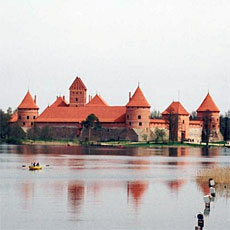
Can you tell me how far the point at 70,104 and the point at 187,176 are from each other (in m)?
71.1

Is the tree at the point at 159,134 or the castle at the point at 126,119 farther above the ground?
the castle at the point at 126,119

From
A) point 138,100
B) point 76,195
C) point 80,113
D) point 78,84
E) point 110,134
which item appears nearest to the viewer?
point 76,195

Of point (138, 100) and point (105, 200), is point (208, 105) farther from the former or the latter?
point (105, 200)

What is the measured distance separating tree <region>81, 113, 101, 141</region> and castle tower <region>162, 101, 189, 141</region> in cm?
808

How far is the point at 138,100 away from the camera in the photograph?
306 feet

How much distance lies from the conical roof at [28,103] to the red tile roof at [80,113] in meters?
1.68

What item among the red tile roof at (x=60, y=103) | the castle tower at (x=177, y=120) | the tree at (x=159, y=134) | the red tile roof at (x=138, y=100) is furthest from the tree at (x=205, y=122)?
the red tile roof at (x=60, y=103)

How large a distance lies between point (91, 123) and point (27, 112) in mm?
8220

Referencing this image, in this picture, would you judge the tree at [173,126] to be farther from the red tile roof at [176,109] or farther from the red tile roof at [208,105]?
the red tile roof at [208,105]

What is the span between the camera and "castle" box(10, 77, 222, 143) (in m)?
93.3

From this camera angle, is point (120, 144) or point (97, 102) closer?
point (120, 144)

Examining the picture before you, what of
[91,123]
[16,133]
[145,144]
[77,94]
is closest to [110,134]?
[91,123]

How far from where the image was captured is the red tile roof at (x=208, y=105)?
98312mm

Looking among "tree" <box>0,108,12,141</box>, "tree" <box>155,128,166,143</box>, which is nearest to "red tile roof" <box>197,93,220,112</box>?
"tree" <box>155,128,166,143</box>
